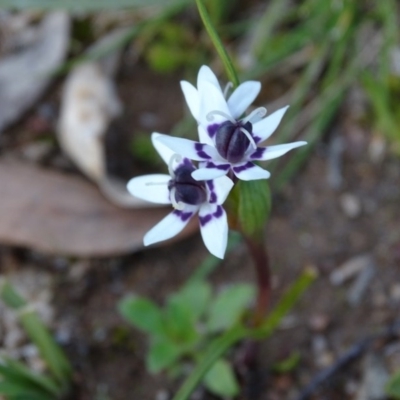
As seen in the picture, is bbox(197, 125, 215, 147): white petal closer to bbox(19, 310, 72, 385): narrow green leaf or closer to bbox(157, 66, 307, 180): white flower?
bbox(157, 66, 307, 180): white flower

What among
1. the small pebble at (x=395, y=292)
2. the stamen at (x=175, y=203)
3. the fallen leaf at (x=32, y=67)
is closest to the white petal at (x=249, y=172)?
the stamen at (x=175, y=203)

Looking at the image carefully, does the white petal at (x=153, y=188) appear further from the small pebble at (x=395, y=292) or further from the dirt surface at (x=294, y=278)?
the small pebble at (x=395, y=292)

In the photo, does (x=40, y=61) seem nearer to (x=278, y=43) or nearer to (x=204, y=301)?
(x=278, y=43)

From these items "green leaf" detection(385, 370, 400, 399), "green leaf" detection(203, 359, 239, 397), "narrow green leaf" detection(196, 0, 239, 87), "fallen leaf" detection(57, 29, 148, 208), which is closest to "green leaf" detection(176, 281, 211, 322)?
"green leaf" detection(203, 359, 239, 397)

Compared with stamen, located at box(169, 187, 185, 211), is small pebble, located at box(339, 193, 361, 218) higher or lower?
Answer: lower

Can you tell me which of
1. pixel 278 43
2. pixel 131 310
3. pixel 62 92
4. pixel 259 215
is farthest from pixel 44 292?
pixel 278 43
